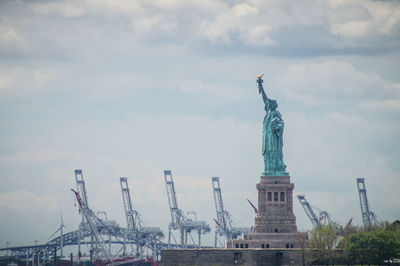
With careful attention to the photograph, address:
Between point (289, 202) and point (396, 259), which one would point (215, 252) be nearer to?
point (289, 202)

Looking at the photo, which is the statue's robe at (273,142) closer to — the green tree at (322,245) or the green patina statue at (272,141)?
the green patina statue at (272,141)

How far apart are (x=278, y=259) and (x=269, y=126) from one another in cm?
2259

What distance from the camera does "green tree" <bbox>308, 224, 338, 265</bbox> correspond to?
137 meters

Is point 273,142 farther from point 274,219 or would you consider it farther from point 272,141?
point 274,219

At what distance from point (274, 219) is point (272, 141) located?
12651mm

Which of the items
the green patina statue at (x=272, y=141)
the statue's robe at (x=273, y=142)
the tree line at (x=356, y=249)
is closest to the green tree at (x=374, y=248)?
the tree line at (x=356, y=249)

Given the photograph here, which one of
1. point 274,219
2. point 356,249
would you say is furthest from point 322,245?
point 274,219

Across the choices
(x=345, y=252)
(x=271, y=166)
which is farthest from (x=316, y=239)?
(x=271, y=166)

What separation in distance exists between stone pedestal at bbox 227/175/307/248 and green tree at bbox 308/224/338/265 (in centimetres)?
302

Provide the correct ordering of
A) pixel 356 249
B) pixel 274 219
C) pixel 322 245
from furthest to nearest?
1. pixel 274 219
2. pixel 322 245
3. pixel 356 249

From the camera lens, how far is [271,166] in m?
148

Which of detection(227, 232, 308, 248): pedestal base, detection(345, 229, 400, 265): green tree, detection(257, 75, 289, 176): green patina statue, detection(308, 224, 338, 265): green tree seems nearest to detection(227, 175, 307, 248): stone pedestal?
detection(227, 232, 308, 248): pedestal base

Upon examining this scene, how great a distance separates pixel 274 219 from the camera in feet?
476

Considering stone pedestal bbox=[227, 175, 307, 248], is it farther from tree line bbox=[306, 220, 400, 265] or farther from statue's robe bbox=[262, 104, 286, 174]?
tree line bbox=[306, 220, 400, 265]
